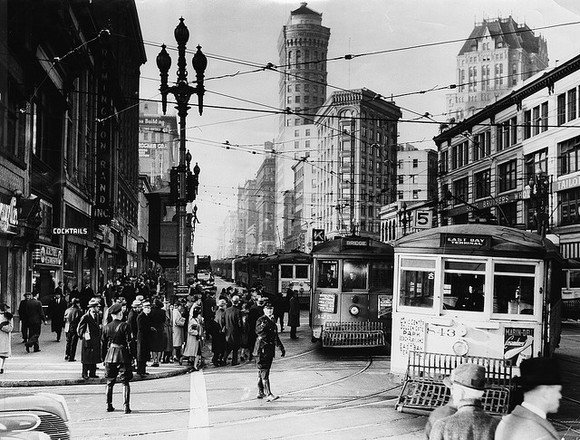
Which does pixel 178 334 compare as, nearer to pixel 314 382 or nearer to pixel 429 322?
pixel 314 382

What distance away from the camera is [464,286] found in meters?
11.3

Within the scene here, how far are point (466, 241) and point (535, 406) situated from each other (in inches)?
285

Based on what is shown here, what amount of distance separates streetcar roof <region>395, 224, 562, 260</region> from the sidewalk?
23.0 feet

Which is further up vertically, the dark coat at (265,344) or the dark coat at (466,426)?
the dark coat at (466,426)

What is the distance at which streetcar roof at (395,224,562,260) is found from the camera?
36.4ft

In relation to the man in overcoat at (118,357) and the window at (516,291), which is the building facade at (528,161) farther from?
the man in overcoat at (118,357)

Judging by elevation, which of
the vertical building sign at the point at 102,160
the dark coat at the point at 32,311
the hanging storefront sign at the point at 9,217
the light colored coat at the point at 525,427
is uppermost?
the vertical building sign at the point at 102,160

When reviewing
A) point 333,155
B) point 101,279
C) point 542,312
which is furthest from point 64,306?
point 333,155

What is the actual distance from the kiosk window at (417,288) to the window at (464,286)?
10.6 inches

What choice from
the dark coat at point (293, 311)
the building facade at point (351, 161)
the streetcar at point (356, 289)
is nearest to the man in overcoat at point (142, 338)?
the streetcar at point (356, 289)

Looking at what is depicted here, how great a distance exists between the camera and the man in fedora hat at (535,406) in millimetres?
3975

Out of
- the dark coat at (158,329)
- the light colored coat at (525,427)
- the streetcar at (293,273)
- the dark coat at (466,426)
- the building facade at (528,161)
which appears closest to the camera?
the light colored coat at (525,427)

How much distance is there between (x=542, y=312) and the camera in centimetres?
1113

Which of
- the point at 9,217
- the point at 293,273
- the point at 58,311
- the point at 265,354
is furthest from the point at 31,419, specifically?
the point at 293,273
